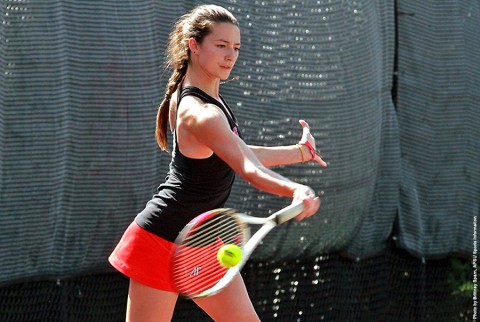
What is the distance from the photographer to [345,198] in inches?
246

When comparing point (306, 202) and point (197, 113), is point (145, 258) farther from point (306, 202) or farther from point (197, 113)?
point (306, 202)

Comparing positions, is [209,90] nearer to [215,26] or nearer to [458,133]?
[215,26]

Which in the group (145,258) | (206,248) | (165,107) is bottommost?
(145,258)

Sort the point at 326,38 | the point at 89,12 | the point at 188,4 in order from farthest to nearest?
1. the point at 326,38
2. the point at 188,4
3. the point at 89,12

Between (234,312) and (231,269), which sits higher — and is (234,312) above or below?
below

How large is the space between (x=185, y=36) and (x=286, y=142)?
6.10 feet

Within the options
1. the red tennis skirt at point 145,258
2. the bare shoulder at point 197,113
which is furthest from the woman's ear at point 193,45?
the red tennis skirt at point 145,258

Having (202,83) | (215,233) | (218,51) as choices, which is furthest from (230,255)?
(218,51)

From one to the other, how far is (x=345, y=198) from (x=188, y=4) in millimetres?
1594

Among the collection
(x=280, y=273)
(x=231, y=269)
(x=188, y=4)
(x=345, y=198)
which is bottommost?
(x=280, y=273)

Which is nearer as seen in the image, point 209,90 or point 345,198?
point 209,90

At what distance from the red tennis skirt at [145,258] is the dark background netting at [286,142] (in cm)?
107

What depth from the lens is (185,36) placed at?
414cm

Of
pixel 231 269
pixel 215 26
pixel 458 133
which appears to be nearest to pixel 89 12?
pixel 215 26
